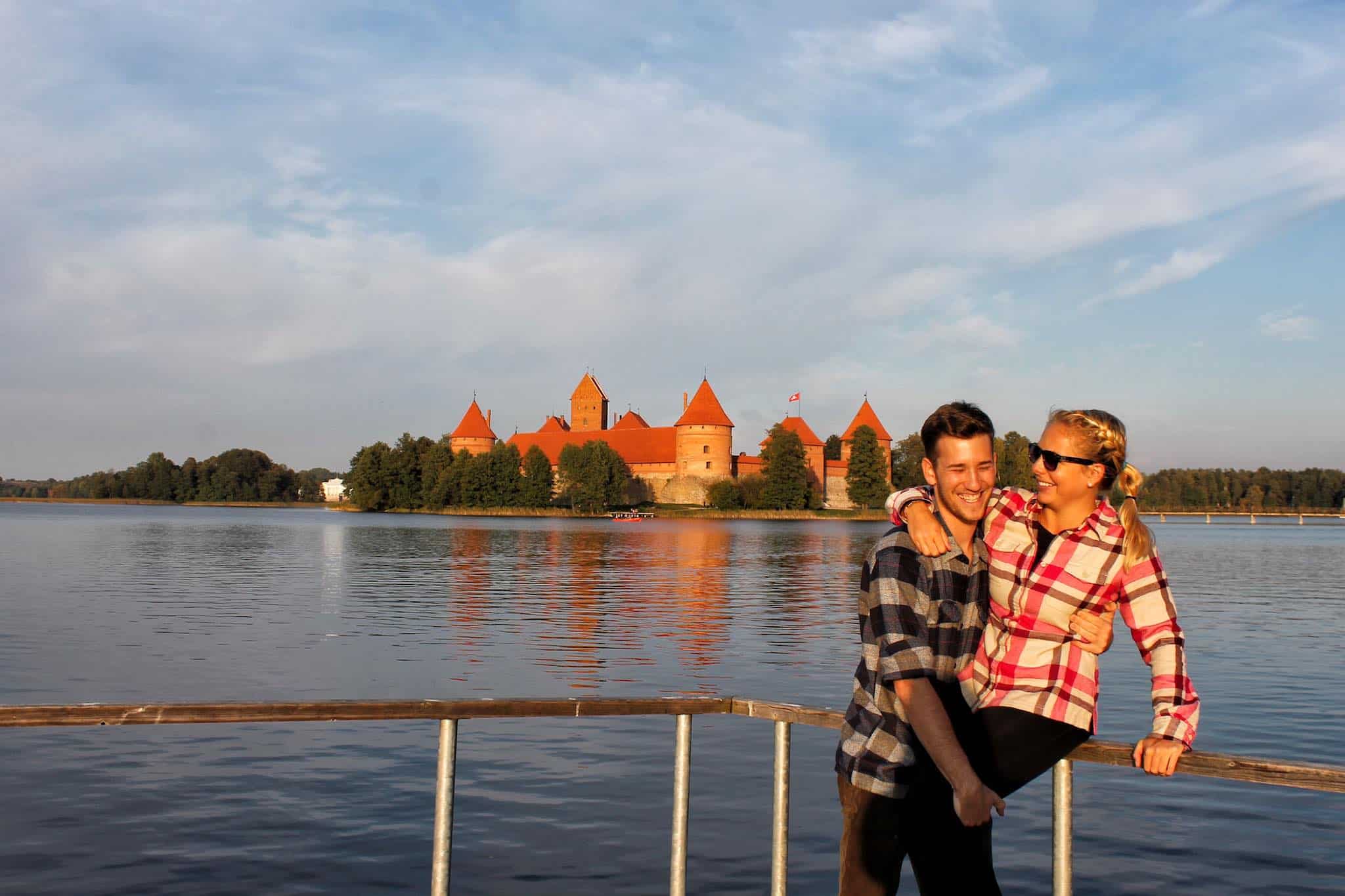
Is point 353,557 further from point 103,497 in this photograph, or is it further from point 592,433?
point 103,497

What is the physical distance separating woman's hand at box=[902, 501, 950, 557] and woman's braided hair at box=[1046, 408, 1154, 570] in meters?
0.41

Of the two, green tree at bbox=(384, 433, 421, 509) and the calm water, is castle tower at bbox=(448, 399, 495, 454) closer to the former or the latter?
green tree at bbox=(384, 433, 421, 509)

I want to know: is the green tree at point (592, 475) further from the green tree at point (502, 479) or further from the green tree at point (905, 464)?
the green tree at point (905, 464)

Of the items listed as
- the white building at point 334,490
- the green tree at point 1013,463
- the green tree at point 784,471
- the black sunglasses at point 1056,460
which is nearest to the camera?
the black sunglasses at point 1056,460

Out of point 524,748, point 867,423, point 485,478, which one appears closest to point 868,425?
point 867,423

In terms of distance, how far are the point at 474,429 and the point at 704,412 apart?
89.3 ft

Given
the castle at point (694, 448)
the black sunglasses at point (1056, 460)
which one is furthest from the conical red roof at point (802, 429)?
the black sunglasses at point (1056, 460)

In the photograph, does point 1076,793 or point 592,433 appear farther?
point 592,433

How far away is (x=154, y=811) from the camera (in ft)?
25.6

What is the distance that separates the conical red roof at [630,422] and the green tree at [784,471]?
2752 centimetres

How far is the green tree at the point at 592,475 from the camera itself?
3605 inches

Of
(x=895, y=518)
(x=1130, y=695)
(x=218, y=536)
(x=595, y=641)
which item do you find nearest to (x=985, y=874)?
(x=895, y=518)

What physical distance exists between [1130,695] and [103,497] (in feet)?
490

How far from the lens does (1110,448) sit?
2.51 m
